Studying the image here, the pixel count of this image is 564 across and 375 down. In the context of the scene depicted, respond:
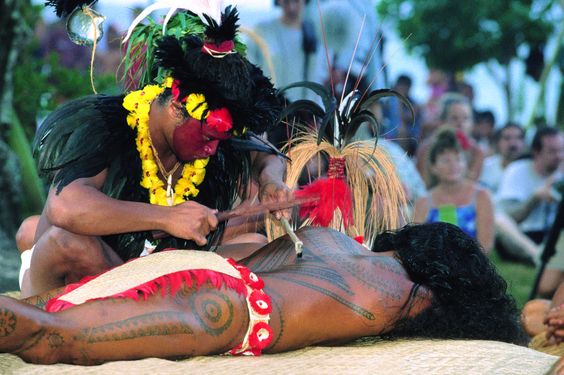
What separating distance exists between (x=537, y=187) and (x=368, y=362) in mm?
5532

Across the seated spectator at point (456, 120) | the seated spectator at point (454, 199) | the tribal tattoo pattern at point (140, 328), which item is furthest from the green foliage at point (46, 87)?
the tribal tattoo pattern at point (140, 328)

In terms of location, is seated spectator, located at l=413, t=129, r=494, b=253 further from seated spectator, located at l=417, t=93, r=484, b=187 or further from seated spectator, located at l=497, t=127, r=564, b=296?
seated spectator, located at l=497, t=127, r=564, b=296

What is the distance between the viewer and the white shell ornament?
11.9ft

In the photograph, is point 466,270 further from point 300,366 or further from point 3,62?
point 3,62

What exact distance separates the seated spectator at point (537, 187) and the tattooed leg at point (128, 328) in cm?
534

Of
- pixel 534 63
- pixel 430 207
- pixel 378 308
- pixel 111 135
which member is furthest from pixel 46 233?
pixel 534 63

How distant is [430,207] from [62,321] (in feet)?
13.9

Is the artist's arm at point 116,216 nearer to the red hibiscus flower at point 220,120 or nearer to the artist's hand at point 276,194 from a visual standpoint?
the red hibiscus flower at point 220,120

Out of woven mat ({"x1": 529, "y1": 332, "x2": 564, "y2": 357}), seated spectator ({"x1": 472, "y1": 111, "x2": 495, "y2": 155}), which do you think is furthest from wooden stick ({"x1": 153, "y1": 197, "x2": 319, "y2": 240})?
seated spectator ({"x1": 472, "y1": 111, "x2": 495, "y2": 155})

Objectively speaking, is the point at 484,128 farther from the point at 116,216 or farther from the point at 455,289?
the point at 116,216

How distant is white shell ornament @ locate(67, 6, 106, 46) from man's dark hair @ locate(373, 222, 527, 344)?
4.76 feet

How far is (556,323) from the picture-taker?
11.6ft

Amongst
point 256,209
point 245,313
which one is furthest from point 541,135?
point 245,313

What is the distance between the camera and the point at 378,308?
3.08 meters
